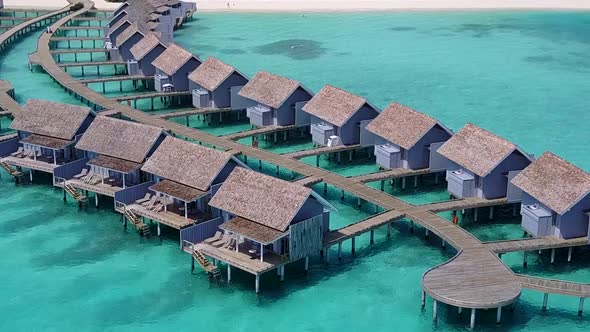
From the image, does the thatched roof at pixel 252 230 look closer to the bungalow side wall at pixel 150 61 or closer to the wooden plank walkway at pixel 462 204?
the wooden plank walkway at pixel 462 204

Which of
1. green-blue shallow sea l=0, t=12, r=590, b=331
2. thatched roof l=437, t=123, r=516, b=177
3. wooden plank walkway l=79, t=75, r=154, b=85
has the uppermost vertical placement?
wooden plank walkway l=79, t=75, r=154, b=85

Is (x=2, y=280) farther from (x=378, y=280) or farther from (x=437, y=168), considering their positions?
(x=437, y=168)

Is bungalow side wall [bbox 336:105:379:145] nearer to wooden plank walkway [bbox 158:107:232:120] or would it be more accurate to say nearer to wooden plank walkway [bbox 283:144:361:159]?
wooden plank walkway [bbox 283:144:361:159]

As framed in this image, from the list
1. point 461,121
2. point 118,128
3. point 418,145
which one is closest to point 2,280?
point 118,128

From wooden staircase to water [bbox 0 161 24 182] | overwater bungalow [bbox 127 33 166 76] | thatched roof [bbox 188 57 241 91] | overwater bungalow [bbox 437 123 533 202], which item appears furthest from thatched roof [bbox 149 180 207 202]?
overwater bungalow [bbox 127 33 166 76]

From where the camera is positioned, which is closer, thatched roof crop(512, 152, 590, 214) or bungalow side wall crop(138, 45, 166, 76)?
thatched roof crop(512, 152, 590, 214)
